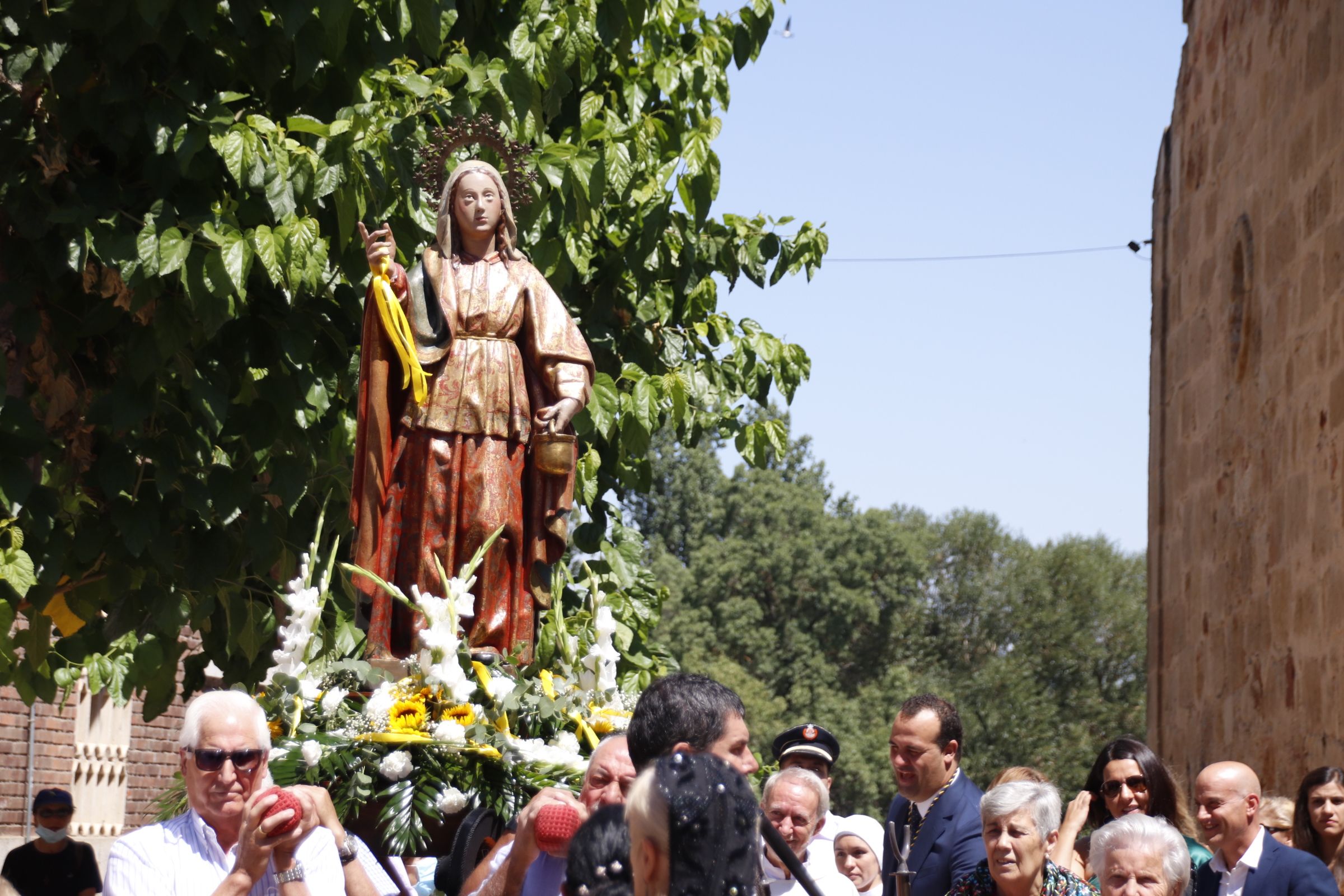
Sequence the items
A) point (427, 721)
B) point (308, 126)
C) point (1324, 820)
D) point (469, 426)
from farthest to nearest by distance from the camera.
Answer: point (308, 126) < point (1324, 820) < point (469, 426) < point (427, 721)

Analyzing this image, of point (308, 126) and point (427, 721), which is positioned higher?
point (308, 126)

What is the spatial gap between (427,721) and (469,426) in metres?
1.21

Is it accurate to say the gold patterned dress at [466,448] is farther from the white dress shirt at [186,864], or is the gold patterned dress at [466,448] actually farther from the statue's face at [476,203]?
the white dress shirt at [186,864]


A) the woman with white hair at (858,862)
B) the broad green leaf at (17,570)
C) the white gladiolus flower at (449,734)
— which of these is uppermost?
the broad green leaf at (17,570)

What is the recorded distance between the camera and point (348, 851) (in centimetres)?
429

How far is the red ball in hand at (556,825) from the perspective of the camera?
3965 millimetres

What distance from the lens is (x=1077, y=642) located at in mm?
51156

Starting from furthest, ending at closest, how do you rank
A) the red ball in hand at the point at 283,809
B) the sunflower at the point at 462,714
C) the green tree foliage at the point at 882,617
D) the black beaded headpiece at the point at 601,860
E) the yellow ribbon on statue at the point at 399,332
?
1. the green tree foliage at the point at 882,617
2. the yellow ribbon on statue at the point at 399,332
3. the sunflower at the point at 462,714
4. the red ball in hand at the point at 283,809
5. the black beaded headpiece at the point at 601,860

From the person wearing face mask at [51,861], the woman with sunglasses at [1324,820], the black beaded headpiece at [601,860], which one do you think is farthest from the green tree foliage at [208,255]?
the black beaded headpiece at [601,860]

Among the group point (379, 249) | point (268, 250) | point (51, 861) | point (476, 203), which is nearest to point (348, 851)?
point (379, 249)

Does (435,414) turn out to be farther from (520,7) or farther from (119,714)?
(119,714)

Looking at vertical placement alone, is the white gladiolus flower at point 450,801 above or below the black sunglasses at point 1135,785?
below

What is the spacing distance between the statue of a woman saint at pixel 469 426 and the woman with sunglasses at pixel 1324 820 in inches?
123

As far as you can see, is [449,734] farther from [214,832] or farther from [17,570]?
[17,570]
